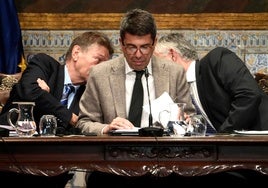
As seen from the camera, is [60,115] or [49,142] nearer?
[49,142]

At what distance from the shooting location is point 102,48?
16.8ft

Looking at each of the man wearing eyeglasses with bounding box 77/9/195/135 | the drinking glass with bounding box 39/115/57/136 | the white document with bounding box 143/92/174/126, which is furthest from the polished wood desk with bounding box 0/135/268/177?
the man wearing eyeglasses with bounding box 77/9/195/135

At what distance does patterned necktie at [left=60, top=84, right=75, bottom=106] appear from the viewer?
5.04 m

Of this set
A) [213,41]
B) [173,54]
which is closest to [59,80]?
[173,54]

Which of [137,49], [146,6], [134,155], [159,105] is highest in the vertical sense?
[146,6]

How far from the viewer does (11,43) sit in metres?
6.31

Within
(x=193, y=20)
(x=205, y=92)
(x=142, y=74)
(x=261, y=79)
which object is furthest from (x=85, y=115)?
(x=193, y=20)

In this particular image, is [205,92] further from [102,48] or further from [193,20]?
[193,20]

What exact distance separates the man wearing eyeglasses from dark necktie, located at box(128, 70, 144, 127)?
3cm

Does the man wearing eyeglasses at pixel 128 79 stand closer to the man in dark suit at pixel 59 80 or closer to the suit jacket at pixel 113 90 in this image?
the suit jacket at pixel 113 90

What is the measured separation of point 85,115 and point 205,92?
3.14ft

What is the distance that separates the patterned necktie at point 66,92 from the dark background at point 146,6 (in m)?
1.57

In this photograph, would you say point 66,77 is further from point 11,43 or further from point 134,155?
point 134,155

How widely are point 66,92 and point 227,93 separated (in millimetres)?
1290
